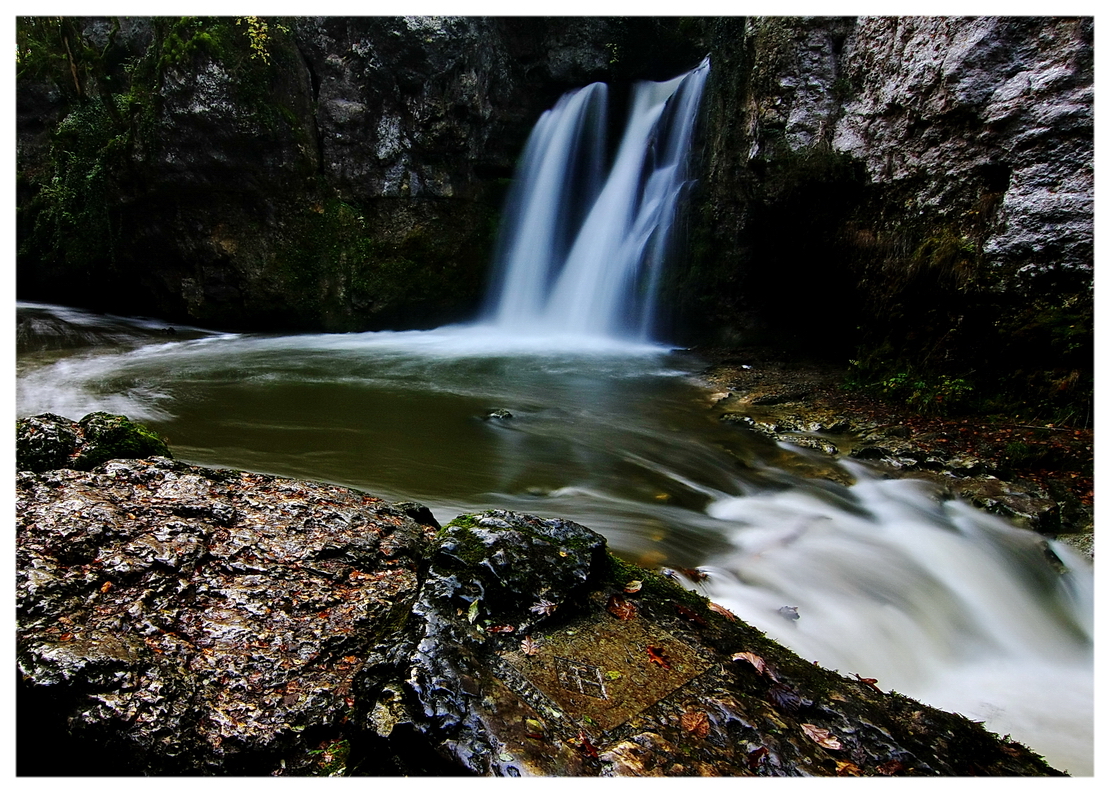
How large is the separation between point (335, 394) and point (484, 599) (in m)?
6.10

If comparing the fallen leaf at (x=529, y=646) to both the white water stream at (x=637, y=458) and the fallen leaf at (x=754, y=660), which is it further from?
the white water stream at (x=637, y=458)

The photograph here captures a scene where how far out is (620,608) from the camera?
2506mm

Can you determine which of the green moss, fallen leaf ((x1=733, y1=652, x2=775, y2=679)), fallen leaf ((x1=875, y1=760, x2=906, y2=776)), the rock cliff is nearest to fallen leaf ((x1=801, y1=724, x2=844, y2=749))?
fallen leaf ((x1=875, y1=760, x2=906, y2=776))

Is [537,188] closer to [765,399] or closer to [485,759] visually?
[765,399]

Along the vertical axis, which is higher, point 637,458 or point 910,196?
point 910,196

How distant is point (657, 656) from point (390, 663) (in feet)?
3.17

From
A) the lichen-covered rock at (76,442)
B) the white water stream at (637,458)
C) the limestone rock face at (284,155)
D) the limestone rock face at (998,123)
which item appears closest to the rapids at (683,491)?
the white water stream at (637,458)

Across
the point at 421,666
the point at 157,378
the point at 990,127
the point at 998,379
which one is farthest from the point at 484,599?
the point at 157,378

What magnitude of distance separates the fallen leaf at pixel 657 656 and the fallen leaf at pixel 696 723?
225mm

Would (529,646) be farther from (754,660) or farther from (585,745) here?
(754,660)

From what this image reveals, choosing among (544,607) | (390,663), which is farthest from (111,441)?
(544,607)

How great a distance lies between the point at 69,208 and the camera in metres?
11.6

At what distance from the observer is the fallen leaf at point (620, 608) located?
2463 mm

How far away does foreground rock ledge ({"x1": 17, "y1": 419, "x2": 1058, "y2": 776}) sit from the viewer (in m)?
1.78
